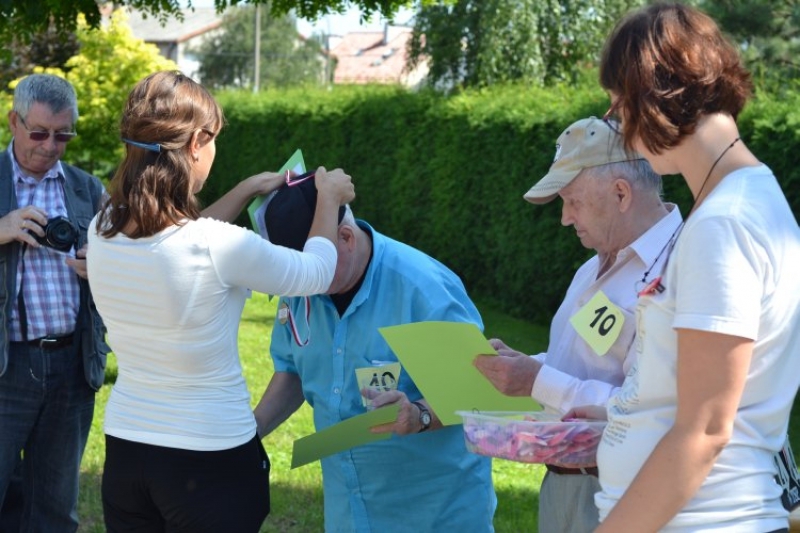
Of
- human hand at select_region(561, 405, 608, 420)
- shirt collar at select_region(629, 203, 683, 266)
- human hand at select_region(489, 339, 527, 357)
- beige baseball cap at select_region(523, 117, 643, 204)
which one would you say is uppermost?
beige baseball cap at select_region(523, 117, 643, 204)

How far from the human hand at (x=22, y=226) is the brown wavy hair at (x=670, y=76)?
2.71 meters

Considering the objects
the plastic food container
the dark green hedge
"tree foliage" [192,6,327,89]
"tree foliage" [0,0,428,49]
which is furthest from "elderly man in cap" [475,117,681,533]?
"tree foliage" [192,6,327,89]

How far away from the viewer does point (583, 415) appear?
2.41 meters

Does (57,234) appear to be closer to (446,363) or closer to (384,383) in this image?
(384,383)

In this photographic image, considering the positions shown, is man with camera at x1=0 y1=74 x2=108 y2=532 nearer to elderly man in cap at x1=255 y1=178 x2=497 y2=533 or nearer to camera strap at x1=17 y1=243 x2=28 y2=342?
camera strap at x1=17 y1=243 x2=28 y2=342

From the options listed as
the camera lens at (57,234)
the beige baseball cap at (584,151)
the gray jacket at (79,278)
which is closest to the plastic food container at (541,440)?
the beige baseball cap at (584,151)

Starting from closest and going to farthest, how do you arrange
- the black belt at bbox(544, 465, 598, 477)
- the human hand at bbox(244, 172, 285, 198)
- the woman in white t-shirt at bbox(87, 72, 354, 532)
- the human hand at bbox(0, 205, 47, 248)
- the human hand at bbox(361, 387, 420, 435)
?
1. the black belt at bbox(544, 465, 598, 477)
2. the woman in white t-shirt at bbox(87, 72, 354, 532)
3. the human hand at bbox(361, 387, 420, 435)
4. the human hand at bbox(244, 172, 285, 198)
5. the human hand at bbox(0, 205, 47, 248)

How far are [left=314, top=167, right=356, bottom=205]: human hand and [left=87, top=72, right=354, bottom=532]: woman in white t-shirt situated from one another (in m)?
0.15

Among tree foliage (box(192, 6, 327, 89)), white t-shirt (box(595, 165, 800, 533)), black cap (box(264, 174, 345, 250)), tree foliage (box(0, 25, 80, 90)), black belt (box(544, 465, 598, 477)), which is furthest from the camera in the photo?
tree foliage (box(192, 6, 327, 89))

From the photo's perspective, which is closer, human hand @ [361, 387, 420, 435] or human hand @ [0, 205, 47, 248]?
human hand @ [361, 387, 420, 435]

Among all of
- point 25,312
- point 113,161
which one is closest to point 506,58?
point 113,161

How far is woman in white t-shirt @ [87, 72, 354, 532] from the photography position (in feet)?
8.80

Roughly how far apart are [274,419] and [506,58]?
639 inches

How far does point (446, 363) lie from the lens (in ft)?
8.97
